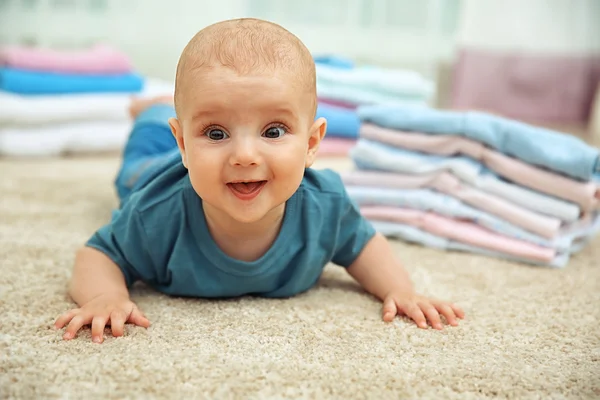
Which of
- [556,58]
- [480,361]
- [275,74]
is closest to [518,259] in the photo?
[480,361]

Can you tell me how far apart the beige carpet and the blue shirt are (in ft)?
0.10

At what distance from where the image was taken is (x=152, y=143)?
4.42 feet

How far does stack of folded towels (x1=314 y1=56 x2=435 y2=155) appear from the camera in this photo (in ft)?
6.62

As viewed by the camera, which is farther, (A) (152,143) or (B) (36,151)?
(B) (36,151)

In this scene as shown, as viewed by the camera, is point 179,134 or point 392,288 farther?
point 392,288

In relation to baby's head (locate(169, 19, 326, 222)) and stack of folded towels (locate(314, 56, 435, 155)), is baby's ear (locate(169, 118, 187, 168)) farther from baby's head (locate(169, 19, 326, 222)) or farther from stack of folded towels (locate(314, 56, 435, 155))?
stack of folded towels (locate(314, 56, 435, 155))

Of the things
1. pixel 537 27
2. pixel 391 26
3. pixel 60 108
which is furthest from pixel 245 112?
pixel 537 27

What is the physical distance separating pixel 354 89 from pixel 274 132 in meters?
1.30

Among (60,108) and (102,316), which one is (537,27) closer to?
(60,108)

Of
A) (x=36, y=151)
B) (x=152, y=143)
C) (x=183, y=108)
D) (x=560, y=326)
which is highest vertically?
(x=183, y=108)

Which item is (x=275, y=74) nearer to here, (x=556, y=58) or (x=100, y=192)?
(x=100, y=192)

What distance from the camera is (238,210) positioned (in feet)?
2.62

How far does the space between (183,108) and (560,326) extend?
61 centimetres

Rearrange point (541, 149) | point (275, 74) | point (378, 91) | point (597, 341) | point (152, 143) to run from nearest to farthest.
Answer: point (275, 74)
point (597, 341)
point (541, 149)
point (152, 143)
point (378, 91)
